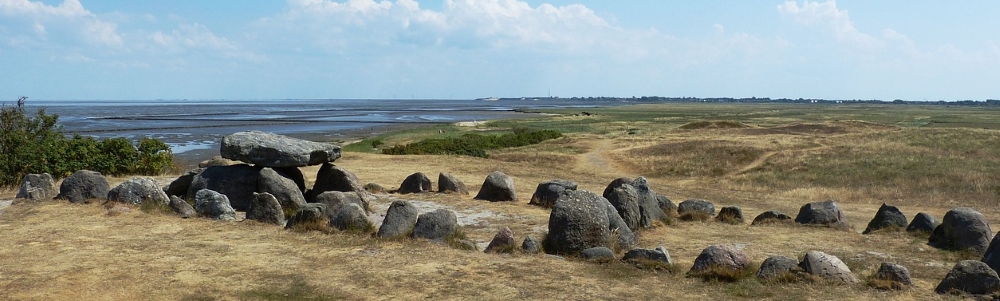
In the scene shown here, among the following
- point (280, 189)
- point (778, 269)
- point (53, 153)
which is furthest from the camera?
point (53, 153)

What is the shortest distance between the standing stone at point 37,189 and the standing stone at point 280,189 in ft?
19.5

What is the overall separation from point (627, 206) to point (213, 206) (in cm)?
1087

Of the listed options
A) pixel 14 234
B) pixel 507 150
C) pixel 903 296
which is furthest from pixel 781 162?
pixel 14 234

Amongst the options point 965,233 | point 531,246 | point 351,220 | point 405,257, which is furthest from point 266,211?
point 965,233

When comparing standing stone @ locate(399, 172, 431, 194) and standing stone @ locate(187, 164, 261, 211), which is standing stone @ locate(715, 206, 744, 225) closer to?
standing stone @ locate(399, 172, 431, 194)

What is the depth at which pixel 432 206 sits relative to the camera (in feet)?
74.6

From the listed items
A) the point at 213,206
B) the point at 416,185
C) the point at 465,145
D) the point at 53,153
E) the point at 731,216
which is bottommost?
the point at 465,145

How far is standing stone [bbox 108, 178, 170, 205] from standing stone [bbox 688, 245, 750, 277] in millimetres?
14514

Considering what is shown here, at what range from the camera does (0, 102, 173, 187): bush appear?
81.8 feet

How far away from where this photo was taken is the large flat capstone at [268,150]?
2192cm

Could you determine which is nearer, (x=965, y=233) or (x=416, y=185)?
(x=965, y=233)

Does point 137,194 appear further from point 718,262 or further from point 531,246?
point 718,262

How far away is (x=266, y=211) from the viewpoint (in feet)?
60.4

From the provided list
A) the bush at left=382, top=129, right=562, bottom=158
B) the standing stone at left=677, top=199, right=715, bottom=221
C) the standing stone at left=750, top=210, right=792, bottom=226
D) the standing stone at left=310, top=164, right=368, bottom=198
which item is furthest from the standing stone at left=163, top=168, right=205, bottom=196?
the bush at left=382, top=129, right=562, bottom=158
